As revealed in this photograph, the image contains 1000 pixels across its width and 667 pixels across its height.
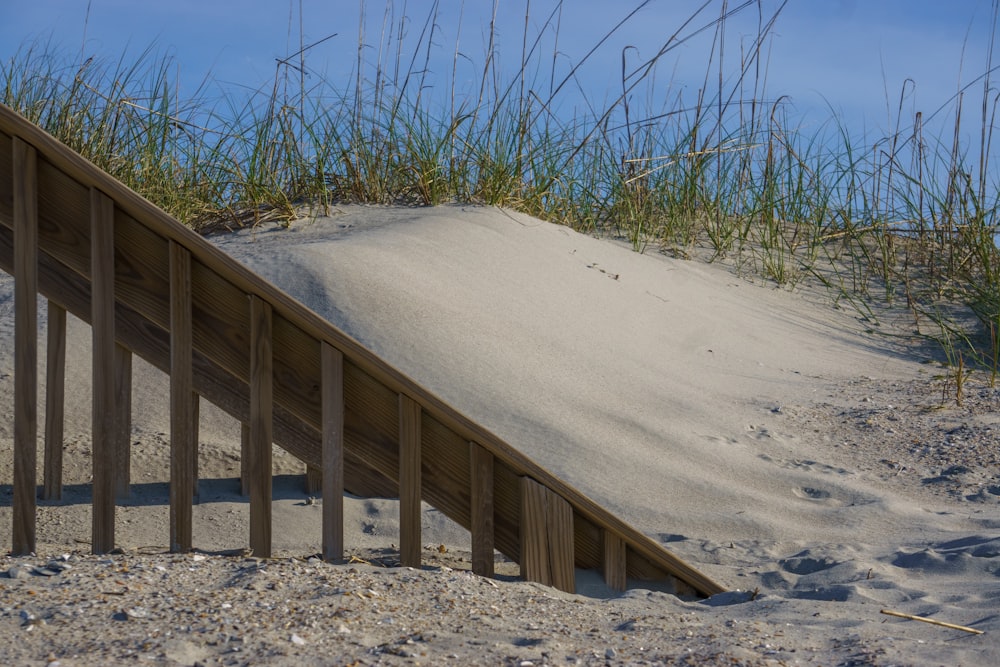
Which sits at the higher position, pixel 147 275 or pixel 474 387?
pixel 147 275

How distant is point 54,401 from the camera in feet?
9.46

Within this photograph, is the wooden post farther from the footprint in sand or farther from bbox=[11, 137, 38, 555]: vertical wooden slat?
the footprint in sand

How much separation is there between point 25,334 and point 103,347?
0.63 feet

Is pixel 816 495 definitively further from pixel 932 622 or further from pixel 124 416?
pixel 124 416

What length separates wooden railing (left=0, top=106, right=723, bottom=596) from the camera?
2.27 meters

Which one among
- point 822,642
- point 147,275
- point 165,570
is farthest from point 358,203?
point 822,642

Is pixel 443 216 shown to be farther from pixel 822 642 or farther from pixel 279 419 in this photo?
pixel 822 642

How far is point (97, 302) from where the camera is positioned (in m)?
2.26

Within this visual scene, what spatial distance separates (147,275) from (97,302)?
0.14m

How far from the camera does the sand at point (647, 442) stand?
6.75ft

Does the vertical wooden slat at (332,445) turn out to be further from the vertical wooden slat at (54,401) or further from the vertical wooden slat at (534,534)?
the vertical wooden slat at (54,401)

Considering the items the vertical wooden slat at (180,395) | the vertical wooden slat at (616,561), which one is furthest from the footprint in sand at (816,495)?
the vertical wooden slat at (180,395)

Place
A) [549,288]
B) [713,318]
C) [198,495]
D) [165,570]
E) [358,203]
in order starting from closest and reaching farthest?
[165,570], [198,495], [549,288], [713,318], [358,203]

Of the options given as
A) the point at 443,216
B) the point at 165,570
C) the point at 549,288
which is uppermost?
the point at 443,216
